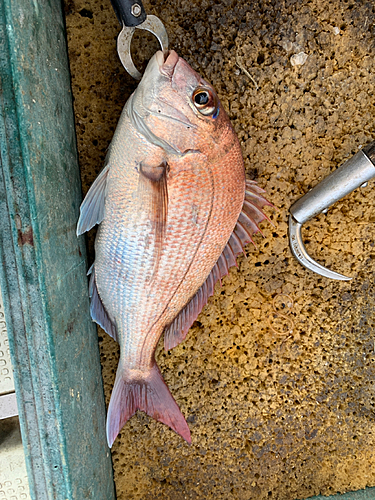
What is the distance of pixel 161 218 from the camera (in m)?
1.08

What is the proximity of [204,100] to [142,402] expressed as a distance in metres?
1.09

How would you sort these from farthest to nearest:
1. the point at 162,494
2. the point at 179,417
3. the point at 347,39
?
the point at 162,494 < the point at 347,39 < the point at 179,417

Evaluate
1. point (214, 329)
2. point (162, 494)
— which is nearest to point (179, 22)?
point (214, 329)

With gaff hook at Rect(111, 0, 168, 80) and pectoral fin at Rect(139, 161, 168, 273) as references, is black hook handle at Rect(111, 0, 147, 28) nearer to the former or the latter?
gaff hook at Rect(111, 0, 168, 80)

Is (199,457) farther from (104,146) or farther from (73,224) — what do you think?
(104,146)

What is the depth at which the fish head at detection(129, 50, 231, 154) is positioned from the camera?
1021 mm

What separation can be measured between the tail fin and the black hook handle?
1190 mm

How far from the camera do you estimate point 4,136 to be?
91cm

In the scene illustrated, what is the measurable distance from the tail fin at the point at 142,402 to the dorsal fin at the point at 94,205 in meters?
0.56

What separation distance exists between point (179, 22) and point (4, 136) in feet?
2.80

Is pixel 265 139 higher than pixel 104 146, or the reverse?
pixel 265 139

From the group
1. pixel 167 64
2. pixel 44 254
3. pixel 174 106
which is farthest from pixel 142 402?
pixel 167 64

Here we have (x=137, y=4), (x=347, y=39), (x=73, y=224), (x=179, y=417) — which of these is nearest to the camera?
(x=137, y=4)

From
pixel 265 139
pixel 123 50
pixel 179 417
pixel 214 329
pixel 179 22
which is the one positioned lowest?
pixel 179 417
